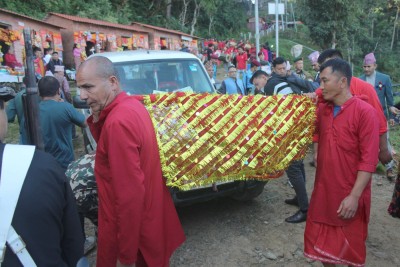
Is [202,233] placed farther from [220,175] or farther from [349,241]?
[349,241]

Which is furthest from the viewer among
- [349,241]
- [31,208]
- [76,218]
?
[349,241]

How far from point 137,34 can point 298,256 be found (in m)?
22.9

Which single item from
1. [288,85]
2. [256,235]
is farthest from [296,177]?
[288,85]

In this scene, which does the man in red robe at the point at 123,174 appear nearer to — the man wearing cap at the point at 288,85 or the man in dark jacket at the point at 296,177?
the man in dark jacket at the point at 296,177

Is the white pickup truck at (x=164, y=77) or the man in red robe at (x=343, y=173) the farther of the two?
the white pickup truck at (x=164, y=77)

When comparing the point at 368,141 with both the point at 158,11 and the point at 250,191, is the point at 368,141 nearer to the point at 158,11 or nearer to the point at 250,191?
the point at 250,191

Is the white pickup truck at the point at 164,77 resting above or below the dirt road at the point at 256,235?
above

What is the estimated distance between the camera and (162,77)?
4.96 meters

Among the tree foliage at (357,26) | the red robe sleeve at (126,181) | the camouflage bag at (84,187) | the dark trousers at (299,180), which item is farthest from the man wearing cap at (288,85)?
the tree foliage at (357,26)

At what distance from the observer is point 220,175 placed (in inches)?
126

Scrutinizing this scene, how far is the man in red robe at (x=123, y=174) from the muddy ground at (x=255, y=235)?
5.07ft

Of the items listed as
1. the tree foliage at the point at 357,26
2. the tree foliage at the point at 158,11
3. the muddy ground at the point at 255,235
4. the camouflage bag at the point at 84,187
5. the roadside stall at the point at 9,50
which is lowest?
the muddy ground at the point at 255,235

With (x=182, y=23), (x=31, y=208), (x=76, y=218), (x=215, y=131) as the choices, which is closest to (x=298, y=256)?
(x=215, y=131)

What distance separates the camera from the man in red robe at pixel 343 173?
2629 millimetres
